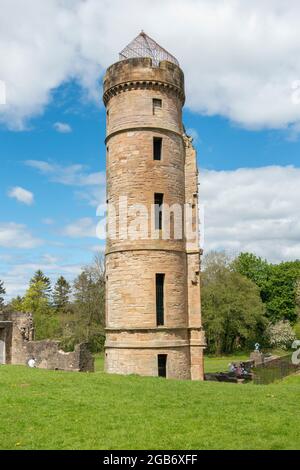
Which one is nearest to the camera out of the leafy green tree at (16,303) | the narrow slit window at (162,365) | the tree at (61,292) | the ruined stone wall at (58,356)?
the narrow slit window at (162,365)

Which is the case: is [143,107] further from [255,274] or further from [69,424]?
[255,274]

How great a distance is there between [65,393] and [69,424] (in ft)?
10.6

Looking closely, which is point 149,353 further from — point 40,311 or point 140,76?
point 40,311

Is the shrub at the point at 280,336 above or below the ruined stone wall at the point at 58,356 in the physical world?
below

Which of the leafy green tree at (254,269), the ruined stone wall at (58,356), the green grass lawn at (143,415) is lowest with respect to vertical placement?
the ruined stone wall at (58,356)

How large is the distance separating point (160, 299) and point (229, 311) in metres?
30.1

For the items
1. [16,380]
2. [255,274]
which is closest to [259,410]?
[16,380]

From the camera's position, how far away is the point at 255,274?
60469mm

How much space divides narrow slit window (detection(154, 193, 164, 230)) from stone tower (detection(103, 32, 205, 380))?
0.04m

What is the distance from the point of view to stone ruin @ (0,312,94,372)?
22.1 metres

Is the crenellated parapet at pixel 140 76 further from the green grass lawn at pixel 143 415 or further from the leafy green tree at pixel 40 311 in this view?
the leafy green tree at pixel 40 311

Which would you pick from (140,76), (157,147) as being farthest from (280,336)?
(140,76)

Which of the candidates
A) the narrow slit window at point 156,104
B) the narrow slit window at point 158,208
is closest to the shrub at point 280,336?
the narrow slit window at point 158,208

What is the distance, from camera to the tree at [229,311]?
160 feet
